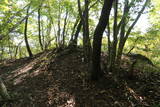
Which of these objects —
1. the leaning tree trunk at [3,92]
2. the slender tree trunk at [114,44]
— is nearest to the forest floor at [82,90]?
the leaning tree trunk at [3,92]

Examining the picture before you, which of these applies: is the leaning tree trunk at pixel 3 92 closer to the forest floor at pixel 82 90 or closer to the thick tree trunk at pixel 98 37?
the forest floor at pixel 82 90

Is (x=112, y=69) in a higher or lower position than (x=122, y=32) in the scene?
lower

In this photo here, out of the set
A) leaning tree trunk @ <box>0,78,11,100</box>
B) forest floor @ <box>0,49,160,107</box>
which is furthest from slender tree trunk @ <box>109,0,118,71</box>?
leaning tree trunk @ <box>0,78,11,100</box>

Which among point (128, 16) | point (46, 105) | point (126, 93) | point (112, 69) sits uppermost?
point (128, 16)

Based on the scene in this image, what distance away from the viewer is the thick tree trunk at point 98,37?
4.07m

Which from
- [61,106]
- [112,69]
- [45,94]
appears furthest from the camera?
[112,69]

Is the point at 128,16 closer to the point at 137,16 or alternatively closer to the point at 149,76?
the point at 137,16

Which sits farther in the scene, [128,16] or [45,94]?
[45,94]

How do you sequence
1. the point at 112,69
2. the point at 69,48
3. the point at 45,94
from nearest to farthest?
1. the point at 45,94
2. the point at 112,69
3. the point at 69,48

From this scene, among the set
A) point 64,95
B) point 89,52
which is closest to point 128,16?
point 89,52

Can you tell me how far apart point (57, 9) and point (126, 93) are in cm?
768

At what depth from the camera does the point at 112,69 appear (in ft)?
19.2

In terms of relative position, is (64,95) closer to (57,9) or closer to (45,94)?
(45,94)

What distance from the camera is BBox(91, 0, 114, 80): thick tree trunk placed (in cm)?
407
